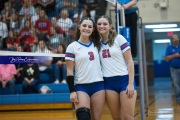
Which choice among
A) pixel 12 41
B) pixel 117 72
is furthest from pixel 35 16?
pixel 117 72

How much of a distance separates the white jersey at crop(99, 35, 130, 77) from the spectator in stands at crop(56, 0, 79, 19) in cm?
687

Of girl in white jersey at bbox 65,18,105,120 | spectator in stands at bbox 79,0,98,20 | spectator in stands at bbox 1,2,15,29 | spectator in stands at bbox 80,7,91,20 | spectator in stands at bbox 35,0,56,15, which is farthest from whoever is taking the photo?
spectator in stands at bbox 79,0,98,20

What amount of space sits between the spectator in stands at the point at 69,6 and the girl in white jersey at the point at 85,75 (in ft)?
22.7

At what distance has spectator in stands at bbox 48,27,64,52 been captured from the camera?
39.9 ft

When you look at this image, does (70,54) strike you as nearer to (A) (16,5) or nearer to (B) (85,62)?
(B) (85,62)

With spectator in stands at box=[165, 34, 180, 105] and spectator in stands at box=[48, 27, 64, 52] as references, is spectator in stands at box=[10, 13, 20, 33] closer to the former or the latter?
spectator in stands at box=[48, 27, 64, 52]

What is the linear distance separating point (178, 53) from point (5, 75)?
5.01 meters

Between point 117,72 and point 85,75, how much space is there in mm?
437

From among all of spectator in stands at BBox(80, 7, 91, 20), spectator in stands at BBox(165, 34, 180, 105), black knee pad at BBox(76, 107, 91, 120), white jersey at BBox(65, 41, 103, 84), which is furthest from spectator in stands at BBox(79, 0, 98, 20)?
black knee pad at BBox(76, 107, 91, 120)

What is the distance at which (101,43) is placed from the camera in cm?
543

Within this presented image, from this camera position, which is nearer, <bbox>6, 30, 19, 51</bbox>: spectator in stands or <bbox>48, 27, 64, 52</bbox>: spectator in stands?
<bbox>48, 27, 64, 52</bbox>: spectator in stands

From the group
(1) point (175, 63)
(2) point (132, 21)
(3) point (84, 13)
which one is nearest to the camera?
(2) point (132, 21)

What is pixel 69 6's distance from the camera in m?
12.4

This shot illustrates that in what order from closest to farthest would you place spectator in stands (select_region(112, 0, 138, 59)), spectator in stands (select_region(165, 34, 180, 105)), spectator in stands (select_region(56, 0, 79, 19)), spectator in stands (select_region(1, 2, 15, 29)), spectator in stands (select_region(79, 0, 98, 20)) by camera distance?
spectator in stands (select_region(112, 0, 138, 59))
spectator in stands (select_region(165, 34, 180, 105))
spectator in stands (select_region(56, 0, 79, 19))
spectator in stands (select_region(1, 2, 15, 29))
spectator in stands (select_region(79, 0, 98, 20))
